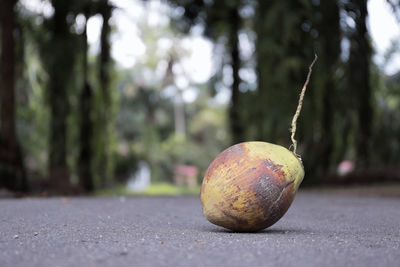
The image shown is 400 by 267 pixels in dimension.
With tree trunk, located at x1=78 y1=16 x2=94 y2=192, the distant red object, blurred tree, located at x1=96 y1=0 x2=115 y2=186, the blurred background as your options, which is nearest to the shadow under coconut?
the blurred background

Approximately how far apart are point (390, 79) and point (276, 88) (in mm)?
6313

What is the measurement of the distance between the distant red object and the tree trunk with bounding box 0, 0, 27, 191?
15.1 meters

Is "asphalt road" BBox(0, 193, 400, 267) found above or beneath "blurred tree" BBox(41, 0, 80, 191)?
beneath

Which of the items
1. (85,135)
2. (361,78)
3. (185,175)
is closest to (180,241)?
(361,78)

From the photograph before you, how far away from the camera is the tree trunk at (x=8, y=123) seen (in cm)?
1045

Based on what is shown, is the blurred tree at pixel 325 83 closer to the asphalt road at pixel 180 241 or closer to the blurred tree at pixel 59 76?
the blurred tree at pixel 59 76

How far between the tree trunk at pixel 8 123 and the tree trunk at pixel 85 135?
301cm

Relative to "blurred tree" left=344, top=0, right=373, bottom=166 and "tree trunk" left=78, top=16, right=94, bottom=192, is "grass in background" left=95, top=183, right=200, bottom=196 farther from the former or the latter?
"blurred tree" left=344, top=0, right=373, bottom=166

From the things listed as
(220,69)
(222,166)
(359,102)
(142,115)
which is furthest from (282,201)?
(142,115)

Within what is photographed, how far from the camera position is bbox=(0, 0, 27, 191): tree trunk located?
10.4m

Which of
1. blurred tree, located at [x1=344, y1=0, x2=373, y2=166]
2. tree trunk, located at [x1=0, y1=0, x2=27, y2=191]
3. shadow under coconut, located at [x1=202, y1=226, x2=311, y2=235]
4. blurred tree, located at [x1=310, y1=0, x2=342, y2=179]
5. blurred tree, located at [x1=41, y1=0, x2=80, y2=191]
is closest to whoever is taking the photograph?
shadow under coconut, located at [x1=202, y1=226, x2=311, y2=235]

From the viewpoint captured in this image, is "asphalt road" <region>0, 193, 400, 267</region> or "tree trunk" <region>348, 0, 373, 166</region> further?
"tree trunk" <region>348, 0, 373, 166</region>

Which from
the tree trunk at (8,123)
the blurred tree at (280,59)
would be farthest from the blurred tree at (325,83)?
the tree trunk at (8,123)

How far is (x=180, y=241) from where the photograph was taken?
3.38 meters
